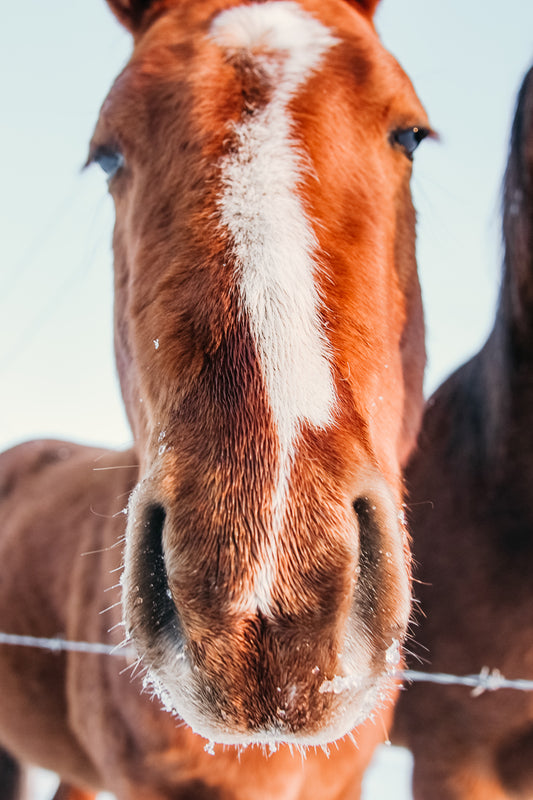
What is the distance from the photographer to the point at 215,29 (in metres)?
1.36

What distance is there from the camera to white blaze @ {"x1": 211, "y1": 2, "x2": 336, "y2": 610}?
0.93m

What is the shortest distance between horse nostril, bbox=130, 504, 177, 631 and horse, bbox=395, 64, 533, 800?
40.1 inches

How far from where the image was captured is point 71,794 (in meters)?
3.02

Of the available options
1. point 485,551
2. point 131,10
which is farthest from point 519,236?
point 131,10

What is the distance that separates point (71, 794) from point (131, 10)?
10.6 feet

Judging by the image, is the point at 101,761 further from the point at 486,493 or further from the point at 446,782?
the point at 486,493

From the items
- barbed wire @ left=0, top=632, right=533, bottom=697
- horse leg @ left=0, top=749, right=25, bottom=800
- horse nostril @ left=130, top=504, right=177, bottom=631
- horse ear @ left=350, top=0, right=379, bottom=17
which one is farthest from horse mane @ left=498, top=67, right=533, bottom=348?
horse leg @ left=0, top=749, right=25, bottom=800

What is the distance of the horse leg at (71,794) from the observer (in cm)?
301

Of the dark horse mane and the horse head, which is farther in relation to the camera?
the dark horse mane

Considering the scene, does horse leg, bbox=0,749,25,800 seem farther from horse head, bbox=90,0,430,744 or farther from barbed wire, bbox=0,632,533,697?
horse head, bbox=90,0,430,744

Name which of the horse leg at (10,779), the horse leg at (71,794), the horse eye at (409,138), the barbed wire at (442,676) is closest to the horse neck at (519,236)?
the horse eye at (409,138)

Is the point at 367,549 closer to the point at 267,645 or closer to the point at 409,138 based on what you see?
the point at 267,645

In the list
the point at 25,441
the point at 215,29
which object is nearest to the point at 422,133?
the point at 215,29

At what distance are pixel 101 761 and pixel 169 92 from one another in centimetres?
190
